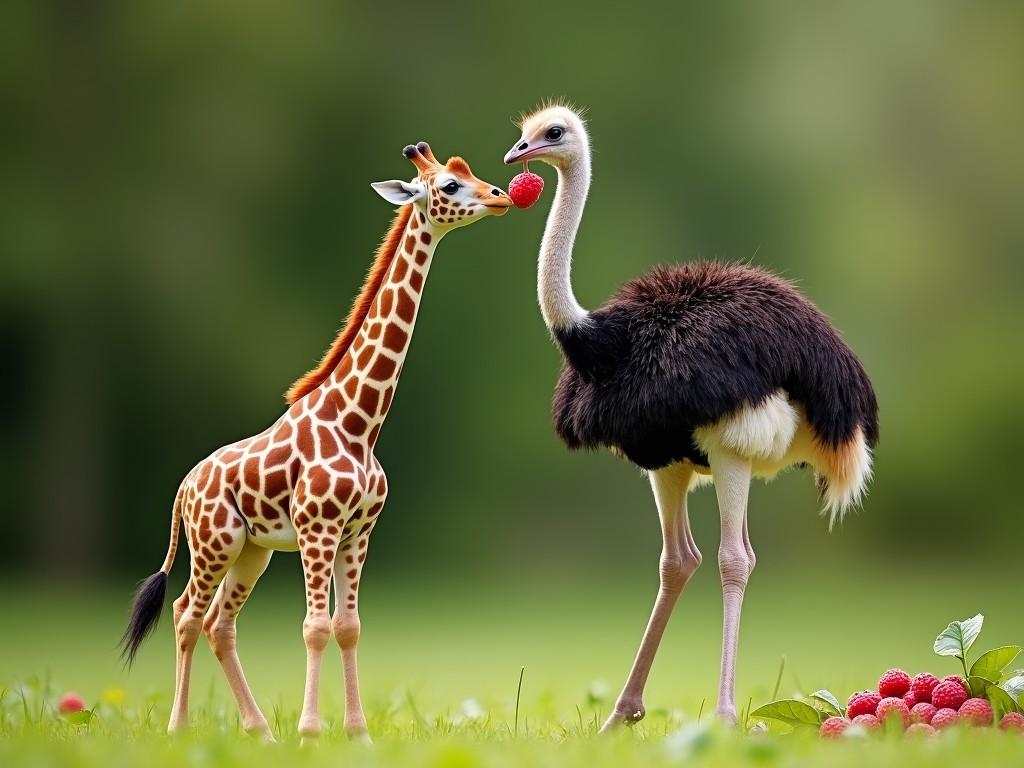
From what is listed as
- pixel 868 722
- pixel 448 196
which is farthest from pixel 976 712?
pixel 448 196

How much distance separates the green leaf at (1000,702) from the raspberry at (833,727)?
0.49 meters

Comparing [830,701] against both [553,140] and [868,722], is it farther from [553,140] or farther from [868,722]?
[553,140]

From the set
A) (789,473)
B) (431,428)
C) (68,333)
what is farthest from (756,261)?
(68,333)

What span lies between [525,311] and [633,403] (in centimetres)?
811

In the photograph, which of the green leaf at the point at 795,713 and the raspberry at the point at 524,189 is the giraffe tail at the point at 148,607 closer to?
the raspberry at the point at 524,189

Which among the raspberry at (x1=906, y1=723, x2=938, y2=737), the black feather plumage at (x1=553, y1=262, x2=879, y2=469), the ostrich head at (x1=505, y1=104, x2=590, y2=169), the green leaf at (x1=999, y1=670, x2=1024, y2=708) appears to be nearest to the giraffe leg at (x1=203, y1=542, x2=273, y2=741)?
the black feather plumage at (x1=553, y1=262, x2=879, y2=469)

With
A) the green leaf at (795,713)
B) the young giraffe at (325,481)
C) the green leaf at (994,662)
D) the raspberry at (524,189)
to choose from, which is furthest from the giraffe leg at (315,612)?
the green leaf at (994,662)

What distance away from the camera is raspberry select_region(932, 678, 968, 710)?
4145 mm

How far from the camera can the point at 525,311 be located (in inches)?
486

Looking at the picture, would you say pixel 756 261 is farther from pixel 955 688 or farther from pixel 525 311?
pixel 955 688

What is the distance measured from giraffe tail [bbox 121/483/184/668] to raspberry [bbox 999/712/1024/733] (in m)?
2.62

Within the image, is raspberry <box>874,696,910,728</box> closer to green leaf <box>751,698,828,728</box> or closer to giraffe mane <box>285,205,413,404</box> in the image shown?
green leaf <box>751,698,828,728</box>

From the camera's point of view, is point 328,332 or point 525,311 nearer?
point 328,332

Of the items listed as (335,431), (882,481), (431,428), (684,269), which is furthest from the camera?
(882,481)
